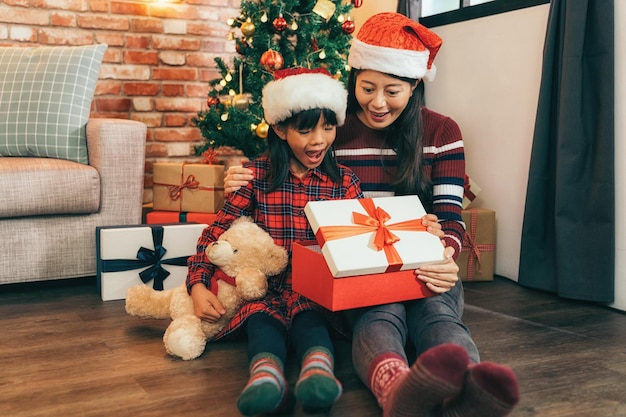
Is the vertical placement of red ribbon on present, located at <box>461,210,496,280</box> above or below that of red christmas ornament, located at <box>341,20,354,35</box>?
below

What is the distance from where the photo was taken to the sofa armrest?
8.11ft

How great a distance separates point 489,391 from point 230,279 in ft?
2.89

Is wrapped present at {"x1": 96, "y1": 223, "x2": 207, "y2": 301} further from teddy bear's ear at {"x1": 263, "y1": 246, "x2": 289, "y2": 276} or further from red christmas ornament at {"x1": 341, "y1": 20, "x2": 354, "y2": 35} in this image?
red christmas ornament at {"x1": 341, "y1": 20, "x2": 354, "y2": 35}

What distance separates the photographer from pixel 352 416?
134 centimetres

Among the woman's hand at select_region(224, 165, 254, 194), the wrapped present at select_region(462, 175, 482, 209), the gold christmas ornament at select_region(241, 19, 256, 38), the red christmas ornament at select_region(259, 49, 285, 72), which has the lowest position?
the wrapped present at select_region(462, 175, 482, 209)

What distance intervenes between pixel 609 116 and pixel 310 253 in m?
1.31

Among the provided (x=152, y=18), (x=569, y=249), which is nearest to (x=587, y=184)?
(x=569, y=249)

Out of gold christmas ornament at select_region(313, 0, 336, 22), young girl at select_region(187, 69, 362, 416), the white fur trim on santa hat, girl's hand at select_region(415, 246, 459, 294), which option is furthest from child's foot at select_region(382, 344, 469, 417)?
gold christmas ornament at select_region(313, 0, 336, 22)

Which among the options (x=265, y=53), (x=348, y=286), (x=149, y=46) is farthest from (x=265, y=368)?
(x=149, y=46)

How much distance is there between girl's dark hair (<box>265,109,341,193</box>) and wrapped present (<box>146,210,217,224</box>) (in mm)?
1040

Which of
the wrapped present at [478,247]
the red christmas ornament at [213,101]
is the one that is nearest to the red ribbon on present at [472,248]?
the wrapped present at [478,247]

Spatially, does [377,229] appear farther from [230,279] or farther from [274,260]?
[230,279]

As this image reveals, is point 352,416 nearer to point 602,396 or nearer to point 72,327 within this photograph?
point 602,396

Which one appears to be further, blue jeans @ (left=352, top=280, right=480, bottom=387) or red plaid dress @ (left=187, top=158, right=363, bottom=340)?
red plaid dress @ (left=187, top=158, right=363, bottom=340)
